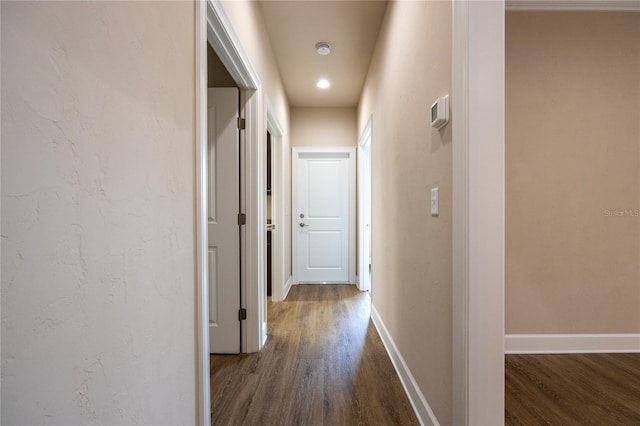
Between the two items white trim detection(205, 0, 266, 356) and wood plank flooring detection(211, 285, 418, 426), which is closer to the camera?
wood plank flooring detection(211, 285, 418, 426)

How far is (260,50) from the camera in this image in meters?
2.38

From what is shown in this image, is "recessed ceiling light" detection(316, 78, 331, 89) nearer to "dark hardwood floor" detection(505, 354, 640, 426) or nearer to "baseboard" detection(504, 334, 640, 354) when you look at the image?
"baseboard" detection(504, 334, 640, 354)

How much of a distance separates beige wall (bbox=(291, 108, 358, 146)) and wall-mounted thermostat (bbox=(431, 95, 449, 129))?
10.2 feet

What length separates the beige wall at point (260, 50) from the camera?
69.9 inches

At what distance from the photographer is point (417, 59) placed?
157cm

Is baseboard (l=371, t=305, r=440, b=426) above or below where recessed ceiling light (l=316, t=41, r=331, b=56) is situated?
below

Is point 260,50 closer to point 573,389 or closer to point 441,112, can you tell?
point 441,112

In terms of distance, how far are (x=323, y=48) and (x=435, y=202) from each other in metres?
2.25

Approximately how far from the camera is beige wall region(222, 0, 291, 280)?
178 cm

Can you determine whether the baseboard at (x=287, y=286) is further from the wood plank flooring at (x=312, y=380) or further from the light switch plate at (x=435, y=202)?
the light switch plate at (x=435, y=202)

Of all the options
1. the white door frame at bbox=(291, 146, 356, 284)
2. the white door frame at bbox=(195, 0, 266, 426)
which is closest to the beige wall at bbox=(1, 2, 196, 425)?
the white door frame at bbox=(195, 0, 266, 426)

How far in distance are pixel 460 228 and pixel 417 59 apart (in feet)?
3.35

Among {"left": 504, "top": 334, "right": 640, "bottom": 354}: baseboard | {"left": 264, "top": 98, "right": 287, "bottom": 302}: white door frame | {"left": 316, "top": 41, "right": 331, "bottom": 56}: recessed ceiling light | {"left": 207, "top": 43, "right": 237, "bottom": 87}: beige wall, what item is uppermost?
{"left": 316, "top": 41, "right": 331, "bottom": 56}: recessed ceiling light

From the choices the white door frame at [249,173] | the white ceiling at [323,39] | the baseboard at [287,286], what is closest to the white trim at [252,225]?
the white door frame at [249,173]
